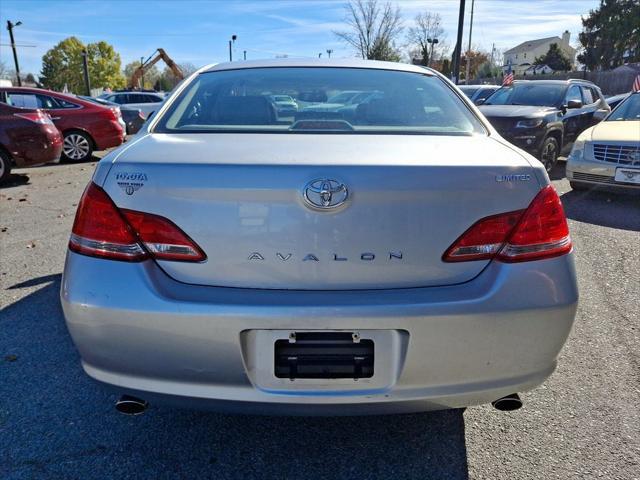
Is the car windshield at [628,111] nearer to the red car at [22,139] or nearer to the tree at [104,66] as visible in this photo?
the red car at [22,139]

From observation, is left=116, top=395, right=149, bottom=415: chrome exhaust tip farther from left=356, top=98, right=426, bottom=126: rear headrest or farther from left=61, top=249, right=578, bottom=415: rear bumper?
left=356, top=98, right=426, bottom=126: rear headrest

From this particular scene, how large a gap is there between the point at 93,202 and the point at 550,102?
9.54 m

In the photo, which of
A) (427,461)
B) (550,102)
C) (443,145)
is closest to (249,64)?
(443,145)

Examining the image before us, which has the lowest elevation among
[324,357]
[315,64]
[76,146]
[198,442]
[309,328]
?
[198,442]

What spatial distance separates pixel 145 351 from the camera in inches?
67.2

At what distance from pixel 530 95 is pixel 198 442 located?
377 inches

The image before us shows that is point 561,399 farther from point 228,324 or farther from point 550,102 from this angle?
point 550,102

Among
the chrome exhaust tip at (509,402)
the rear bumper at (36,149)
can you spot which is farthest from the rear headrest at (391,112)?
the rear bumper at (36,149)

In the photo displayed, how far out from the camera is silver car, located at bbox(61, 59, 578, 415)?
1.66 m

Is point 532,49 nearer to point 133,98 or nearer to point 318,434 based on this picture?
point 133,98

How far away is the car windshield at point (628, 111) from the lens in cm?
797

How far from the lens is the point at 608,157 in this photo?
271 inches

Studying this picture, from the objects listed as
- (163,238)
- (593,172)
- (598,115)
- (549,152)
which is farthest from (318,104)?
(598,115)

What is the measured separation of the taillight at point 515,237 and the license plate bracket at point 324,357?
419 millimetres
